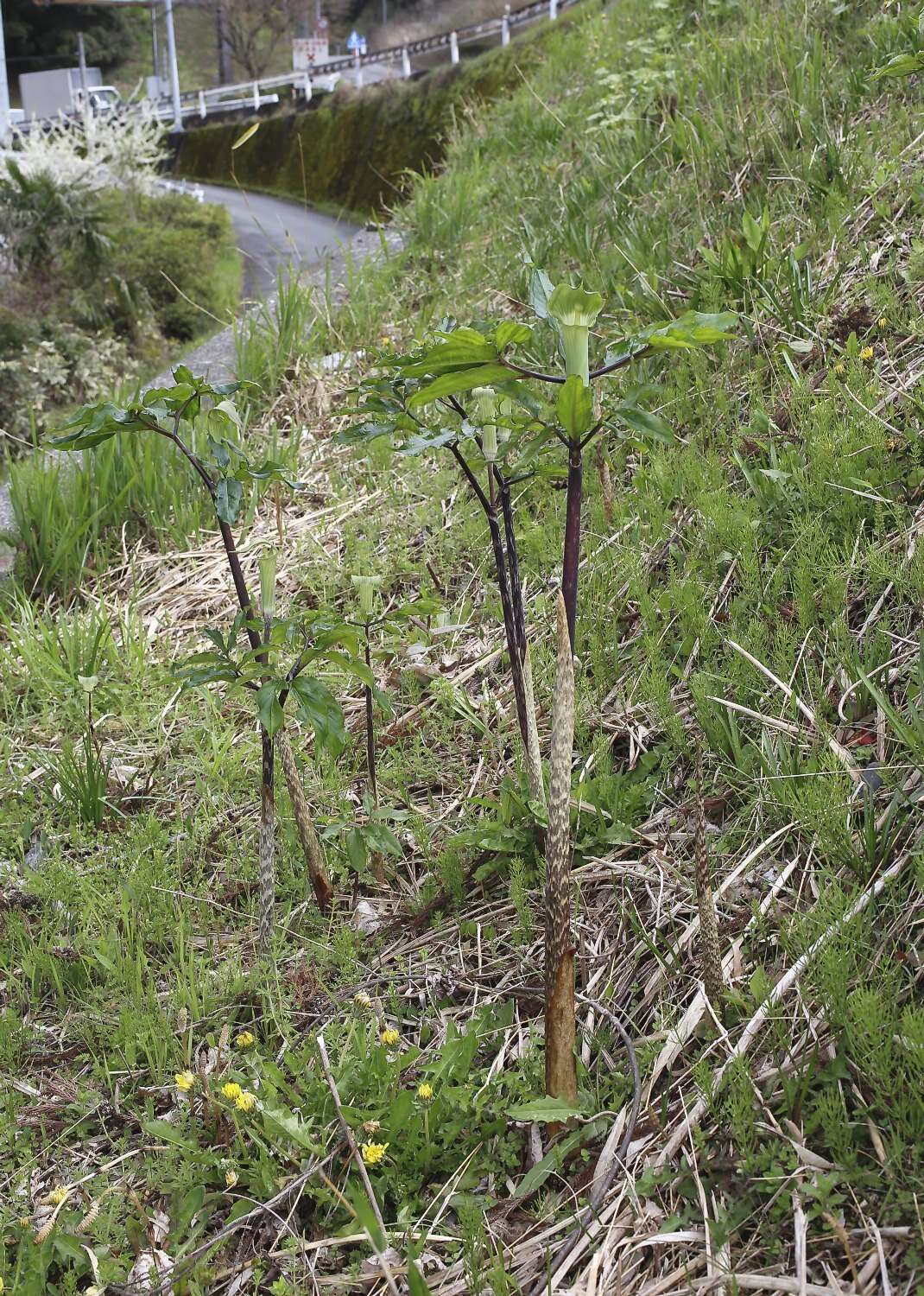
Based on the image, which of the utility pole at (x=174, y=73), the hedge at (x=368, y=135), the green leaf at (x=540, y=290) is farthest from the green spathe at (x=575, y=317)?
the utility pole at (x=174, y=73)

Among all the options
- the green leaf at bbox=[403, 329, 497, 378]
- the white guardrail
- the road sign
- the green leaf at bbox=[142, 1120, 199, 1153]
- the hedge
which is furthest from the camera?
the road sign

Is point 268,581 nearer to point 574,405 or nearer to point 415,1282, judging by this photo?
point 574,405

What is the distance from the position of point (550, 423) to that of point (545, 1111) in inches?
40.2

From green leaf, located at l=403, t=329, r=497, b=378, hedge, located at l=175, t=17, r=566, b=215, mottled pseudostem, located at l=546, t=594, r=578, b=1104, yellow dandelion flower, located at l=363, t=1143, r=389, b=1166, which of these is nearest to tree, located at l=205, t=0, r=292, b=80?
hedge, located at l=175, t=17, r=566, b=215

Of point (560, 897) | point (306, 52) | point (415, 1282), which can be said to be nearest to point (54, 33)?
point (306, 52)

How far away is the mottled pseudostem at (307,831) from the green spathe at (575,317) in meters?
0.84

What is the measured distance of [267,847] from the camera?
1777mm

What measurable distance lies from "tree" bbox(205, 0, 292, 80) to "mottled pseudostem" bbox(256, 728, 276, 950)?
4485 centimetres

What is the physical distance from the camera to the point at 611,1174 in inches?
52.2

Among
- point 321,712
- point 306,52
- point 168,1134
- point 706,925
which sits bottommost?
point 168,1134

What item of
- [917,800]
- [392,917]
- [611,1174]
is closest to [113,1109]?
[392,917]

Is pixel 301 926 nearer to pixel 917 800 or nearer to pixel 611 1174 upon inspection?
pixel 611 1174

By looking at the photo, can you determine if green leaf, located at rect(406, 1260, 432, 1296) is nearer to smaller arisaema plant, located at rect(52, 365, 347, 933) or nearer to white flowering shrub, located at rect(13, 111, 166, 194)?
smaller arisaema plant, located at rect(52, 365, 347, 933)

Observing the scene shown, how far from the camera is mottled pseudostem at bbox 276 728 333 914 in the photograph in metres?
1.78
